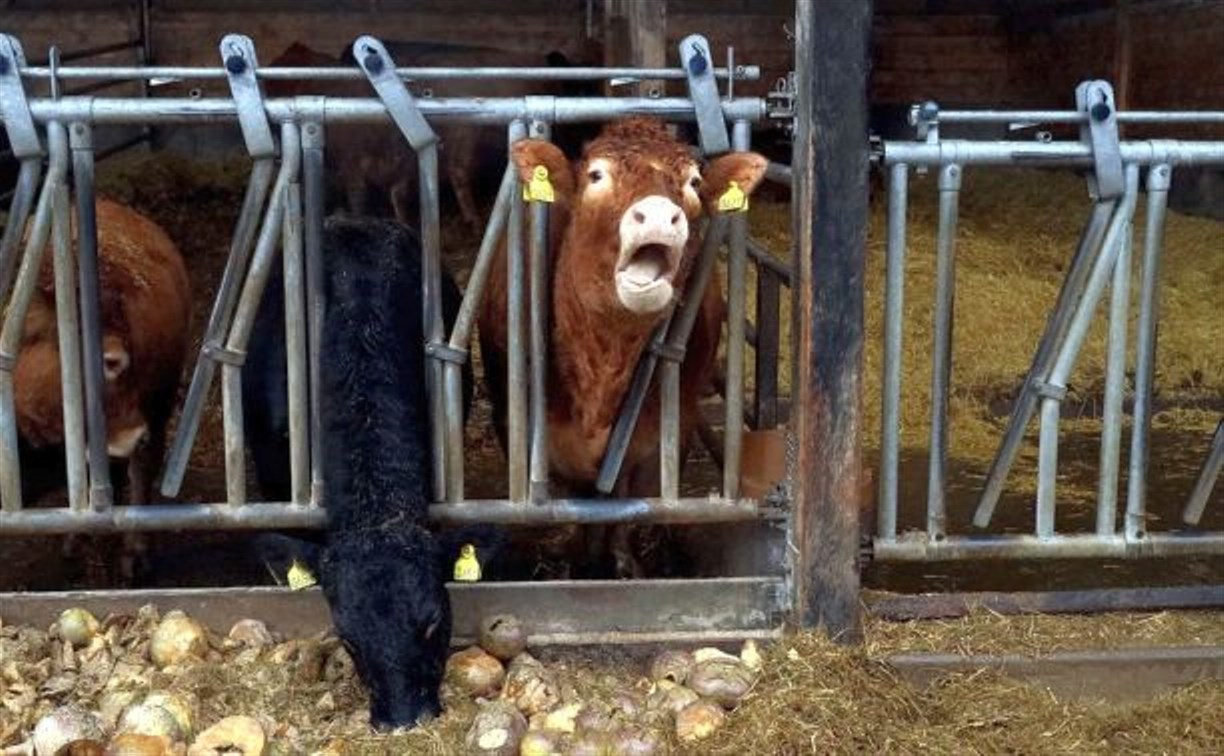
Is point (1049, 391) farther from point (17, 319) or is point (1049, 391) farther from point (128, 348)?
point (128, 348)

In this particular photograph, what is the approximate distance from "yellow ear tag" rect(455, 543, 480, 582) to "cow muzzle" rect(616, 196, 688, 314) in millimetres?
858

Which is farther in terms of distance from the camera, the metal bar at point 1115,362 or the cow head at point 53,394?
the cow head at point 53,394

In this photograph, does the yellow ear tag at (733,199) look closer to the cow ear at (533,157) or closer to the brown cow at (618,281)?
the brown cow at (618,281)

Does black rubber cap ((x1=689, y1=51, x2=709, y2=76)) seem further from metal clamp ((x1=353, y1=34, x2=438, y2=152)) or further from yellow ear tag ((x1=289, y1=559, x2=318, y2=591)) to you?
yellow ear tag ((x1=289, y1=559, x2=318, y2=591))

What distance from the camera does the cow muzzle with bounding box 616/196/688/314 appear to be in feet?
12.6

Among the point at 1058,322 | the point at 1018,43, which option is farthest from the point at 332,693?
the point at 1018,43

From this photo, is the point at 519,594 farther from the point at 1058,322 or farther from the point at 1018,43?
the point at 1018,43

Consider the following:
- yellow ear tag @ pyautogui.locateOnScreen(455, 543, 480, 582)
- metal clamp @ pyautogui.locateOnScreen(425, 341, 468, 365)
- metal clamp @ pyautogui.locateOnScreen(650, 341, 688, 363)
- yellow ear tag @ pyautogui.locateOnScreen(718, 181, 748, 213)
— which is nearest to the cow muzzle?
yellow ear tag @ pyautogui.locateOnScreen(718, 181, 748, 213)

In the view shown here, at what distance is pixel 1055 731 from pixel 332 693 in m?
2.04

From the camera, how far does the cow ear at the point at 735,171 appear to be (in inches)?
162

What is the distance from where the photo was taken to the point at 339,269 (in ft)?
16.1

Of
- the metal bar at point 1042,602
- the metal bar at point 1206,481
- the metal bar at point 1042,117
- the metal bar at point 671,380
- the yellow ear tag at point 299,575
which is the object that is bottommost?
the metal bar at point 1042,602

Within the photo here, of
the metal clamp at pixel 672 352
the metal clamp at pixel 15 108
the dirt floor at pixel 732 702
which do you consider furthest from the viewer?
the metal clamp at pixel 672 352

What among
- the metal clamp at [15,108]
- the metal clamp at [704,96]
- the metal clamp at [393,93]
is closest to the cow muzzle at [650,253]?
the metal clamp at [704,96]
